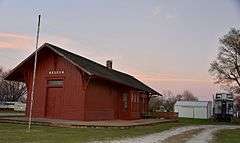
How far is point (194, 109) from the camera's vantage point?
80.6m

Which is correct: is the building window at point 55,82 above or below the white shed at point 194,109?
above

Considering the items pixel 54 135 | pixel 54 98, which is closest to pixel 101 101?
pixel 54 98

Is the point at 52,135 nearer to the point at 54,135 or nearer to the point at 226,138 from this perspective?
the point at 54,135

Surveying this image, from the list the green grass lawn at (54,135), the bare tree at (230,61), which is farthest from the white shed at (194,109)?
the green grass lawn at (54,135)

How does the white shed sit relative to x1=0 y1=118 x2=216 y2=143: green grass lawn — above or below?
above

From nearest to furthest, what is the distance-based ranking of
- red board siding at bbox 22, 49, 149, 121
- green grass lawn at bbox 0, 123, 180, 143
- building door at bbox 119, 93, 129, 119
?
green grass lawn at bbox 0, 123, 180, 143, red board siding at bbox 22, 49, 149, 121, building door at bbox 119, 93, 129, 119

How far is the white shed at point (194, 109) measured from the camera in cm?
7875

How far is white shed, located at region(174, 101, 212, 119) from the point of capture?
258 feet

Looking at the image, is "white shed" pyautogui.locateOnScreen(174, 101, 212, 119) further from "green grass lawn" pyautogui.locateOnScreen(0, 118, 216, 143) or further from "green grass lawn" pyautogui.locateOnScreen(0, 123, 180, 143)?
"green grass lawn" pyautogui.locateOnScreen(0, 123, 180, 143)

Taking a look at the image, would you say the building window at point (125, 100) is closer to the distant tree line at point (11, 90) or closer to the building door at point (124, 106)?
the building door at point (124, 106)

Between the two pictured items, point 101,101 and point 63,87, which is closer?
point 63,87

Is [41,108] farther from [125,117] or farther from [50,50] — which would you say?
[125,117]

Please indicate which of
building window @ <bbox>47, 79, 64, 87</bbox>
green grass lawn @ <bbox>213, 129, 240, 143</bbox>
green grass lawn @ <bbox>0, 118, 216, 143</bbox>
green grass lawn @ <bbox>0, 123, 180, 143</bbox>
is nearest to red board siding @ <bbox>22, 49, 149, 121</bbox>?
building window @ <bbox>47, 79, 64, 87</bbox>

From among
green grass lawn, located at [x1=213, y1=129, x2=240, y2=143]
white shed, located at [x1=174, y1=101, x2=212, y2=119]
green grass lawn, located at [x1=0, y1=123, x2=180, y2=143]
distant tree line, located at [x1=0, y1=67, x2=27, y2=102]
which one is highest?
distant tree line, located at [x1=0, y1=67, x2=27, y2=102]
